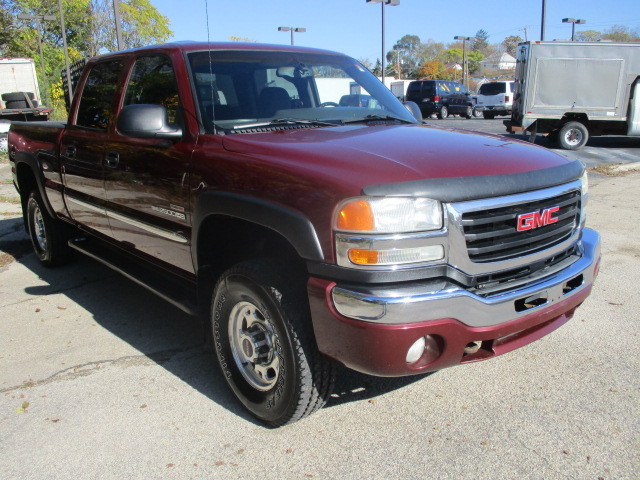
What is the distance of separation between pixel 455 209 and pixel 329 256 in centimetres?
57

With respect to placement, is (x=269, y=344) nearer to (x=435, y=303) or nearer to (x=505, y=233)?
(x=435, y=303)

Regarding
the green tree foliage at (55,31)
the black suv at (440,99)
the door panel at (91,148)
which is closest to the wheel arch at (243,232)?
the door panel at (91,148)

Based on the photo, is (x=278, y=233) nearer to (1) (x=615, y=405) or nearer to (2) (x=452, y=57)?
(1) (x=615, y=405)

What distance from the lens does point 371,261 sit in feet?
8.15

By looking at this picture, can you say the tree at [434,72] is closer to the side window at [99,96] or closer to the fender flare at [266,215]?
the side window at [99,96]

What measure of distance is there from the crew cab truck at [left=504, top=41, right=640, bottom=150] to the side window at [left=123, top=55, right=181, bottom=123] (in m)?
14.4

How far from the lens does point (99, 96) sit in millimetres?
4605

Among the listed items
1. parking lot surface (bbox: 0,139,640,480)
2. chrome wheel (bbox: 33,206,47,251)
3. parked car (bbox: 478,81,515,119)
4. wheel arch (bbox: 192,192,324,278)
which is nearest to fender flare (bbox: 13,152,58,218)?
chrome wheel (bbox: 33,206,47,251)

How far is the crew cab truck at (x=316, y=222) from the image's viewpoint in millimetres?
2506

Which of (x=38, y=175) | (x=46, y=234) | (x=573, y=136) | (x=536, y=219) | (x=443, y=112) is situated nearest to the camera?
(x=536, y=219)

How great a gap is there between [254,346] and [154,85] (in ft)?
6.24

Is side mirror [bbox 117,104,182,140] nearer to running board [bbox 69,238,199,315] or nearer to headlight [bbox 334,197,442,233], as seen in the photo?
running board [bbox 69,238,199,315]

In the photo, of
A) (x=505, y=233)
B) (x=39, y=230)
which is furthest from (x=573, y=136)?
(x=505, y=233)

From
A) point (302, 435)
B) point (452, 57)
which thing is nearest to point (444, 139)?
point (302, 435)
